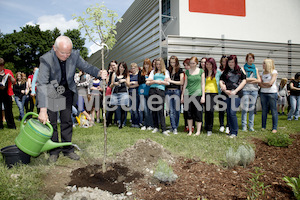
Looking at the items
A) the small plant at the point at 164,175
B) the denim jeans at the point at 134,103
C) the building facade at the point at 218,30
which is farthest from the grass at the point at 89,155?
the building facade at the point at 218,30

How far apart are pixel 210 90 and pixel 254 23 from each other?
9.20 m

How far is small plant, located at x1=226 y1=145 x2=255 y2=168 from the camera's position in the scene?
333cm

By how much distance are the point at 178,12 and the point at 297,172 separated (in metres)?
9.86

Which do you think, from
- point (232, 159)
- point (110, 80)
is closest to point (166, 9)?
point (110, 80)

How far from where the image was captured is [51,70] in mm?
3523

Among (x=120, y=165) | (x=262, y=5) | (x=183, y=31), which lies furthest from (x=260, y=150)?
(x=262, y=5)

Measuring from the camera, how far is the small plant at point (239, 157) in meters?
3.33

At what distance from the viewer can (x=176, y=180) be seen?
2.94 meters

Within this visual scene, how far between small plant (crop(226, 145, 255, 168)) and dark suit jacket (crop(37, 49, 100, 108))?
→ 2.47 meters

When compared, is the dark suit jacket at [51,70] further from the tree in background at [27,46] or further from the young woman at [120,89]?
the tree in background at [27,46]

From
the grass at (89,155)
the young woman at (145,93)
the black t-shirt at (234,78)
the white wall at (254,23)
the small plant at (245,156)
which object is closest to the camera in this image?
the grass at (89,155)

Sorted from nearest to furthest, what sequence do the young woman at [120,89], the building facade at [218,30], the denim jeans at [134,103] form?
1. the young woman at [120,89]
2. the denim jeans at [134,103]
3. the building facade at [218,30]

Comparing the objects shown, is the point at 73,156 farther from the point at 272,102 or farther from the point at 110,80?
the point at 272,102

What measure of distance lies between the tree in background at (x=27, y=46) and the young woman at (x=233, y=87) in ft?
106
